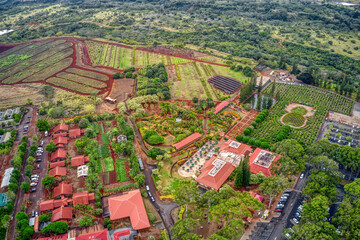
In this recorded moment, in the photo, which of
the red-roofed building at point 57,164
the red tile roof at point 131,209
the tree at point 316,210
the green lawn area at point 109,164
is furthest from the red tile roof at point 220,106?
the red-roofed building at point 57,164

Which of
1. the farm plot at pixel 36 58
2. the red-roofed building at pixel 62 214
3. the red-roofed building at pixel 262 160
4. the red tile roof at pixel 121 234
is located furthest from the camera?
the farm plot at pixel 36 58

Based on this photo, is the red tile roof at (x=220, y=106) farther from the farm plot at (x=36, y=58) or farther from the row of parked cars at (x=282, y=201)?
the farm plot at (x=36, y=58)

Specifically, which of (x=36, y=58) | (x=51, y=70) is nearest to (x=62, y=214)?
(x=51, y=70)

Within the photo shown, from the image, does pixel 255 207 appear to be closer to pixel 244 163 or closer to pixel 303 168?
pixel 244 163

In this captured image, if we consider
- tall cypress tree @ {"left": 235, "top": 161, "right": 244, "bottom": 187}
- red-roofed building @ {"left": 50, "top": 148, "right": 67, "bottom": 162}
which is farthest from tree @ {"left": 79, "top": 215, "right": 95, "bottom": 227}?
tall cypress tree @ {"left": 235, "top": 161, "right": 244, "bottom": 187}

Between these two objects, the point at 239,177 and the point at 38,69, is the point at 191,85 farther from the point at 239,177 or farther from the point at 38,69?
the point at 38,69
